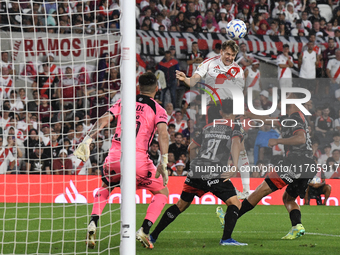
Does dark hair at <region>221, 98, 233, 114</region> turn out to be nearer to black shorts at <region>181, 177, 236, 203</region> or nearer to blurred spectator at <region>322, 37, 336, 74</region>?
black shorts at <region>181, 177, 236, 203</region>

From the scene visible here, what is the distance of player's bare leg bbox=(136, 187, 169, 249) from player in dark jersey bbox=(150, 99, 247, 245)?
23 cm

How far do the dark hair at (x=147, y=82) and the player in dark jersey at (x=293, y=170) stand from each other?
1858mm

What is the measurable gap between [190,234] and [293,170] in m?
1.83

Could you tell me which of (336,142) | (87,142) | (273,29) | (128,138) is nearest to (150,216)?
(87,142)

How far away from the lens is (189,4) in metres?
17.8

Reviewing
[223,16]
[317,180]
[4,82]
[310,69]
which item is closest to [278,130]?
[317,180]

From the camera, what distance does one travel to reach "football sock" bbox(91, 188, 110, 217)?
589 cm

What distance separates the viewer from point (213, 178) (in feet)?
20.4

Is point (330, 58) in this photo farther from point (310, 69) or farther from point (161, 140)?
point (161, 140)

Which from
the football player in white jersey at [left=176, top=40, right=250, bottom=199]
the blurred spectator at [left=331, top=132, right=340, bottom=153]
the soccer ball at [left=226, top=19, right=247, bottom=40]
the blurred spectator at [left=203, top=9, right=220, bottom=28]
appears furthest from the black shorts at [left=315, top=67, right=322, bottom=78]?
the football player in white jersey at [left=176, top=40, right=250, bottom=199]

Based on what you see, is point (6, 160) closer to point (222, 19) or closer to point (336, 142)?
point (222, 19)

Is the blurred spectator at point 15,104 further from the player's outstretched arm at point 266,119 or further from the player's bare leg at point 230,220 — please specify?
the player's bare leg at point 230,220

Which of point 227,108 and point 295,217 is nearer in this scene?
point 227,108

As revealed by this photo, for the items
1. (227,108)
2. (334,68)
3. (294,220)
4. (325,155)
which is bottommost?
(294,220)
